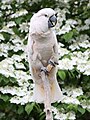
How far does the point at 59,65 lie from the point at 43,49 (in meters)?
1.21

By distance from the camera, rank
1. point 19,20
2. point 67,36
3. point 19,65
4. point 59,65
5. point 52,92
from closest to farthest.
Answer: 1. point 52,92
2. point 59,65
3. point 19,65
4. point 67,36
5. point 19,20

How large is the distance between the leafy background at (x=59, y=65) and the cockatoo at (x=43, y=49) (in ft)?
3.28

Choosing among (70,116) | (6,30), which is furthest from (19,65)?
(70,116)

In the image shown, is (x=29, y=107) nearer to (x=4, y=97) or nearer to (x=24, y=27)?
(x=4, y=97)

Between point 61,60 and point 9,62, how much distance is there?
36cm

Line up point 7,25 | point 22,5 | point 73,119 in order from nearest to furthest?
point 73,119
point 7,25
point 22,5

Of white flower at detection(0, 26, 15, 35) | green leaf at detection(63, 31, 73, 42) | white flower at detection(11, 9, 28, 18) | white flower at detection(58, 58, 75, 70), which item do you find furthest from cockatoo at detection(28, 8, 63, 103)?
white flower at detection(11, 9, 28, 18)

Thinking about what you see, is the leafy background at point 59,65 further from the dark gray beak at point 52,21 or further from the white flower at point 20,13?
the dark gray beak at point 52,21

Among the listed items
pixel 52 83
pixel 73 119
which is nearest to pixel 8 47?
pixel 73 119

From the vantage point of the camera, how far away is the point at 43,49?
156 cm

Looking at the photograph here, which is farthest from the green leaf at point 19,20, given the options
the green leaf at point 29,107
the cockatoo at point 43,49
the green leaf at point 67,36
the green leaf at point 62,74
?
the cockatoo at point 43,49

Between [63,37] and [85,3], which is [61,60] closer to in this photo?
[63,37]

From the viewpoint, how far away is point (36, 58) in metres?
1.60

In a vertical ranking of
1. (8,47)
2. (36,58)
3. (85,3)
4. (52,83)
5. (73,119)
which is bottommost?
(73,119)
